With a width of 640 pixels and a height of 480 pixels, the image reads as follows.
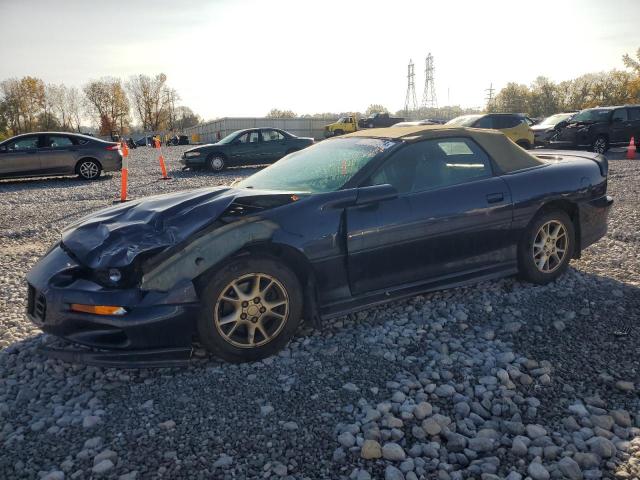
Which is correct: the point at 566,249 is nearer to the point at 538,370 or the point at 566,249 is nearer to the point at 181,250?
the point at 538,370

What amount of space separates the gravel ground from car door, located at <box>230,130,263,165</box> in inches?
442

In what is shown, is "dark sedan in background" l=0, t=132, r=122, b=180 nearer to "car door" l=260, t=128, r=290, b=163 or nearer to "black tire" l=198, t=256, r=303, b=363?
"car door" l=260, t=128, r=290, b=163

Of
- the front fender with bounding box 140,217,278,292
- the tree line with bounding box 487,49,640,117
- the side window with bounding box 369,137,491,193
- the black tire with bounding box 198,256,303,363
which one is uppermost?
the tree line with bounding box 487,49,640,117

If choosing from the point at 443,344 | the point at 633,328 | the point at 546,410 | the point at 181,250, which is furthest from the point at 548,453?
the point at 181,250

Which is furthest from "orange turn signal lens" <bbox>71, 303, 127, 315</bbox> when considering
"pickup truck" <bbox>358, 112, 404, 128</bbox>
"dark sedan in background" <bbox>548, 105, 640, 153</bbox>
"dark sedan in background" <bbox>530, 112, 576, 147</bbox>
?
"pickup truck" <bbox>358, 112, 404, 128</bbox>

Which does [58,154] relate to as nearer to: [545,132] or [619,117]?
[545,132]

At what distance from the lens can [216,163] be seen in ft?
47.7

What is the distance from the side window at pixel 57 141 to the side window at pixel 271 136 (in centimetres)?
539

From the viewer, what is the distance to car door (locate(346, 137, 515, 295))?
129 inches

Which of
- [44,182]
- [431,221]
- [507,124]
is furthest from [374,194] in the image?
[507,124]

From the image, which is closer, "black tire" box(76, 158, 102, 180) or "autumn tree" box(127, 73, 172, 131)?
"black tire" box(76, 158, 102, 180)

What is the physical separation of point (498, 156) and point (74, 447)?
359 centimetres

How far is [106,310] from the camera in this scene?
2.68m

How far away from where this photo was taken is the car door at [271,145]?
14984mm
